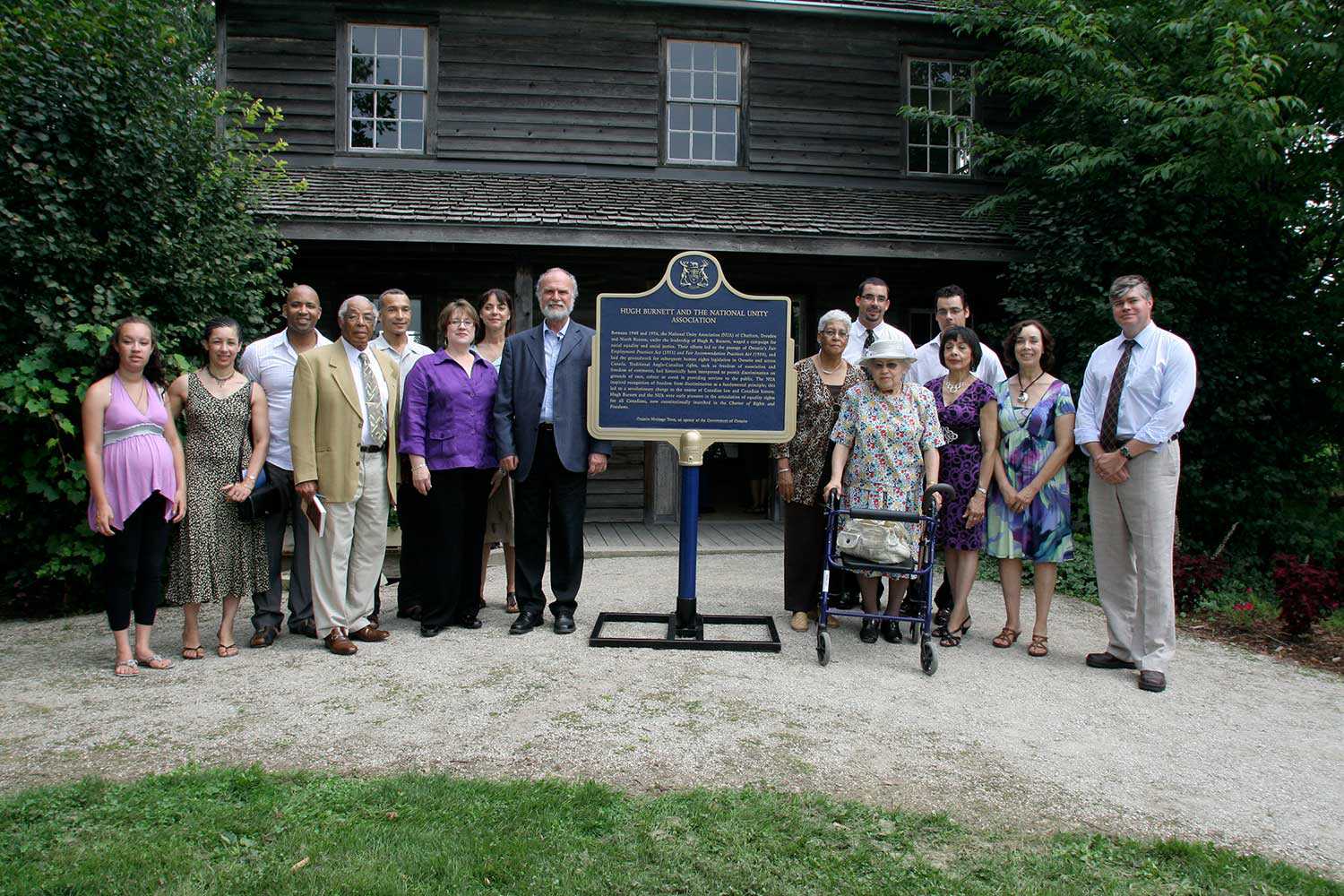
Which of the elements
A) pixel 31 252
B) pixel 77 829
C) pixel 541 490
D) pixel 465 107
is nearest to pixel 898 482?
pixel 541 490

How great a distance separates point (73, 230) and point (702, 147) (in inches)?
287

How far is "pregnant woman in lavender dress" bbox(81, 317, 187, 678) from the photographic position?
15.0 ft

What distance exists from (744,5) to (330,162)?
5218 millimetres

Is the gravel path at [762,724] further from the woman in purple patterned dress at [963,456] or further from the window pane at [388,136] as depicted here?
the window pane at [388,136]

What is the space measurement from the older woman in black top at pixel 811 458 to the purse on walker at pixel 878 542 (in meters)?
0.59

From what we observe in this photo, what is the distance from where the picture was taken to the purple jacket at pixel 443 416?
5.29 m

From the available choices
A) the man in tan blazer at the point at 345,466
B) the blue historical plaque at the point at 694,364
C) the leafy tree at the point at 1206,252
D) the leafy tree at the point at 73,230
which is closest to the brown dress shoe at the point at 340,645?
the man in tan blazer at the point at 345,466

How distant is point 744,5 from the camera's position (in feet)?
35.4

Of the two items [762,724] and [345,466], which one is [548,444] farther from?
[762,724]

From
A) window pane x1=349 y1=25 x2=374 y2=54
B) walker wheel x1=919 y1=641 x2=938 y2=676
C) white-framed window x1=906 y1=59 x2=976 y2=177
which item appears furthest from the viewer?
white-framed window x1=906 y1=59 x2=976 y2=177

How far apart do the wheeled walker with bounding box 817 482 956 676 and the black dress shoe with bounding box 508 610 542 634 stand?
1.73m

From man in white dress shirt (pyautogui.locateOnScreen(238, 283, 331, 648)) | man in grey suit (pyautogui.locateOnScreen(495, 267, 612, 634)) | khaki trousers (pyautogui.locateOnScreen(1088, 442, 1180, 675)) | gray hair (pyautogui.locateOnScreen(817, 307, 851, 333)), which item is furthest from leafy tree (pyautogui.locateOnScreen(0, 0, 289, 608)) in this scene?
khaki trousers (pyautogui.locateOnScreen(1088, 442, 1180, 675))

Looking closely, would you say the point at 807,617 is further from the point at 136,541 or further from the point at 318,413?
the point at 136,541

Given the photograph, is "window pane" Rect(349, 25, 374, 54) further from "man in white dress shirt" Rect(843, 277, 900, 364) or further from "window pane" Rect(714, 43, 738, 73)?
"man in white dress shirt" Rect(843, 277, 900, 364)
